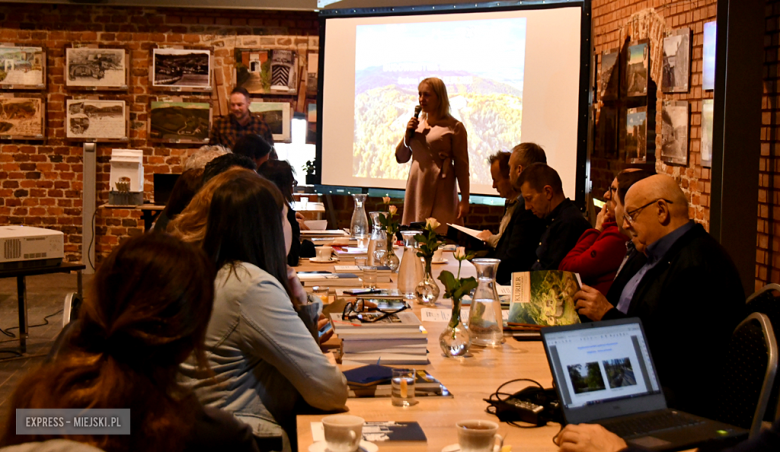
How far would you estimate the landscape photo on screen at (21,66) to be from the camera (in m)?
8.04

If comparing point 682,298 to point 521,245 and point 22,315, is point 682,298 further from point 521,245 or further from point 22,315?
point 22,315

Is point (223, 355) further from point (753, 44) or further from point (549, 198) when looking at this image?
point (753, 44)

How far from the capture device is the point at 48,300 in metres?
6.89

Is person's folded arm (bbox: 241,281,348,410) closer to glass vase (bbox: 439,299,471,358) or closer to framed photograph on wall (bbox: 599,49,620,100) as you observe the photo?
glass vase (bbox: 439,299,471,358)

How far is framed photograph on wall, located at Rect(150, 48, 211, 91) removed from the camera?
26.6ft

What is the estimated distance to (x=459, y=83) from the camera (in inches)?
279

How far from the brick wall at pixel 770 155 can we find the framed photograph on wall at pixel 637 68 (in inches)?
62.7

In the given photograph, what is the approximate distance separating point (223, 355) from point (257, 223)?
355 millimetres

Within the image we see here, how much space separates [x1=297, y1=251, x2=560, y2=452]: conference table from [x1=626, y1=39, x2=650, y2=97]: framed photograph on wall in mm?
3601

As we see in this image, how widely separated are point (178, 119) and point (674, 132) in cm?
522

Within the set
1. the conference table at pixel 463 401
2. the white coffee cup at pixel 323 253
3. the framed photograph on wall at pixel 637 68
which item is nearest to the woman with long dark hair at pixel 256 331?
the conference table at pixel 463 401

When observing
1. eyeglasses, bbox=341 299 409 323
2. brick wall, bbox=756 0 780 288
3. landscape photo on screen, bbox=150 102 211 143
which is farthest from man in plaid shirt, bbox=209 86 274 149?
eyeglasses, bbox=341 299 409 323

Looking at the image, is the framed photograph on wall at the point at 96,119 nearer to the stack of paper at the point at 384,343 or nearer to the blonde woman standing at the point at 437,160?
the blonde woman standing at the point at 437,160

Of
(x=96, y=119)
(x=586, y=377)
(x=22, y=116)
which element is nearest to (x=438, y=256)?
→ (x=586, y=377)
